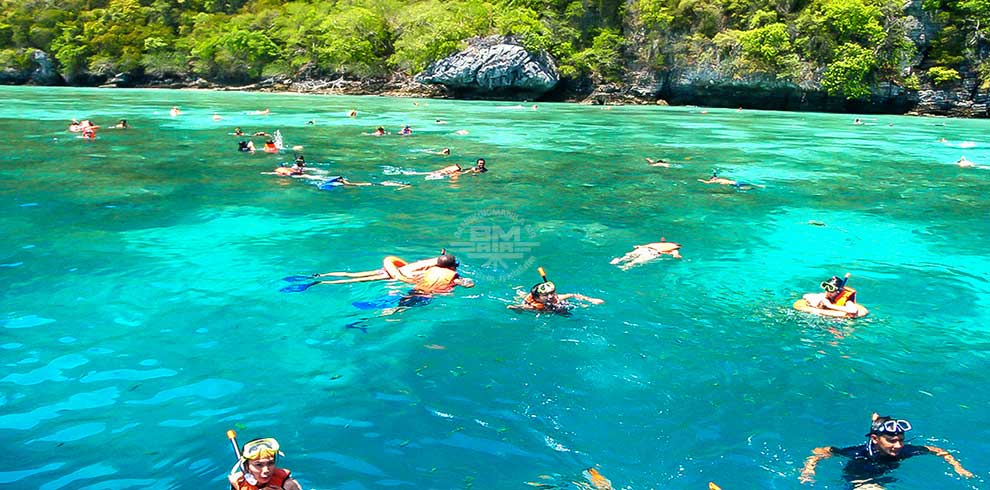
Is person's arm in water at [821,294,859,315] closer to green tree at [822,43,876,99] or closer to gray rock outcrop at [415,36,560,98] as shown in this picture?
green tree at [822,43,876,99]

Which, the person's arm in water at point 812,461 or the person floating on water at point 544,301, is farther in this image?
the person floating on water at point 544,301

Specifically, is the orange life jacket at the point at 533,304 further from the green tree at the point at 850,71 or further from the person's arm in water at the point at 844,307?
the green tree at the point at 850,71

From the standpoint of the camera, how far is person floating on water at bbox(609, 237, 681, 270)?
12.0 meters

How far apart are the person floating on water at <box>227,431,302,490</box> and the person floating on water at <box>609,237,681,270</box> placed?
7.83 metres

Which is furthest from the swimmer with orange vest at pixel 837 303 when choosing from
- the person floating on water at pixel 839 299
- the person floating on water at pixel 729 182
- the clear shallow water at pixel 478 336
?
the person floating on water at pixel 729 182

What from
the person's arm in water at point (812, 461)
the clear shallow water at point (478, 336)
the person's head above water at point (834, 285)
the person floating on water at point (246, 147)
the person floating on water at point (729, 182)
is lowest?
the person's arm in water at point (812, 461)

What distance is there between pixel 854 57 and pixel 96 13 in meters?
87.2

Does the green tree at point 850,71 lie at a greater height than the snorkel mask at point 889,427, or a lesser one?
greater

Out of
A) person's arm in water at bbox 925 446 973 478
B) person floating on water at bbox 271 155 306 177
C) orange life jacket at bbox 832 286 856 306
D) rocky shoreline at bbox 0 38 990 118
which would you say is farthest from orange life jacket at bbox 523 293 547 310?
rocky shoreline at bbox 0 38 990 118

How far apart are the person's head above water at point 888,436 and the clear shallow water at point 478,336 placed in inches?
9.6

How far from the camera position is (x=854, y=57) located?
48.6m

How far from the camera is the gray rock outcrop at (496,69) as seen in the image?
5922cm

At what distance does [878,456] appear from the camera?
602cm

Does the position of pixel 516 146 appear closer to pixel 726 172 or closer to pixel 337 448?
pixel 726 172
